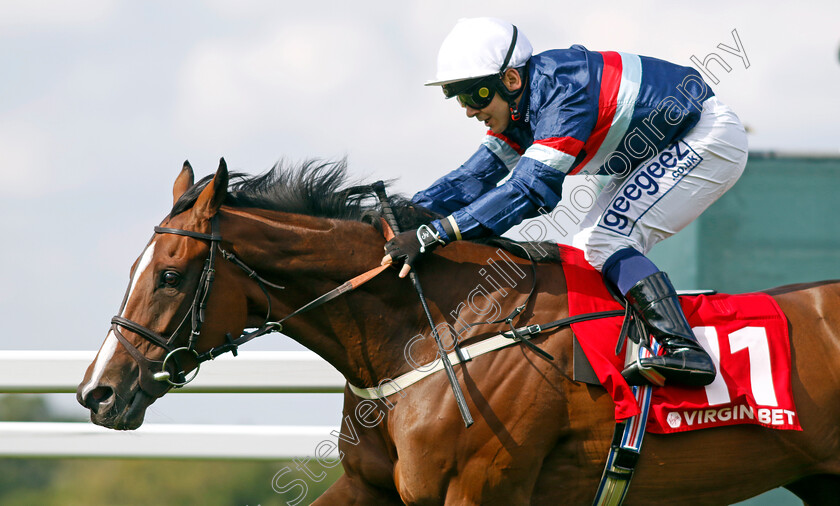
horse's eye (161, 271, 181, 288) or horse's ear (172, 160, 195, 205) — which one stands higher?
horse's ear (172, 160, 195, 205)

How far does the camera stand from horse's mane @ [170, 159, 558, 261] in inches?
125

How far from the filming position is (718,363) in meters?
3.11

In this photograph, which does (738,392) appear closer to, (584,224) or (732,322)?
(732,322)

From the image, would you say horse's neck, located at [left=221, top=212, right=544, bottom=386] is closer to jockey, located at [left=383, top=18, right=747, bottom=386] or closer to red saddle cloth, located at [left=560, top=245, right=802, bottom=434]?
jockey, located at [left=383, top=18, right=747, bottom=386]

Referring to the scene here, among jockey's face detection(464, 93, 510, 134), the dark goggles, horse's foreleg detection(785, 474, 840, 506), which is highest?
the dark goggles

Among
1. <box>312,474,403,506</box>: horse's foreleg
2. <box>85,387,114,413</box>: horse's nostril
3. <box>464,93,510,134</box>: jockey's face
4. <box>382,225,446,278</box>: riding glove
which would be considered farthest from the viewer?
<box>464,93,510,134</box>: jockey's face

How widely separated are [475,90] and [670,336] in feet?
3.81

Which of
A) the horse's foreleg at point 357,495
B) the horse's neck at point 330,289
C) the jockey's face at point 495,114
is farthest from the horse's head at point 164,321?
the jockey's face at point 495,114

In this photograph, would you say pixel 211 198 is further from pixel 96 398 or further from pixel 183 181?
pixel 96 398

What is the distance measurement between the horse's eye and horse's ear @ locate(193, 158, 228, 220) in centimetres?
22

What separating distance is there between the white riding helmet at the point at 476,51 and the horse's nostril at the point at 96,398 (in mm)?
1591

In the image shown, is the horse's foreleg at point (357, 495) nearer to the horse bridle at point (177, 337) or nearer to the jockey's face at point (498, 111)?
the horse bridle at point (177, 337)

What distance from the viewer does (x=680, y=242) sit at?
549 cm

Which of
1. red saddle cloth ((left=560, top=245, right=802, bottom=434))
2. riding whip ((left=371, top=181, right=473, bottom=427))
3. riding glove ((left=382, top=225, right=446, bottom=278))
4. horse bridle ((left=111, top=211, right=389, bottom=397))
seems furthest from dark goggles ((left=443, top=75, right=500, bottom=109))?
horse bridle ((left=111, top=211, right=389, bottom=397))
